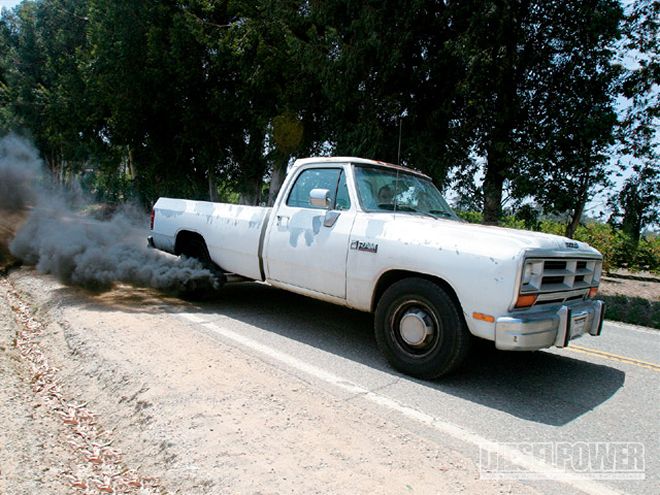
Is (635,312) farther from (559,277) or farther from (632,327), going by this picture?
(559,277)

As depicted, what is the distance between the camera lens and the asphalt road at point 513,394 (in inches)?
124

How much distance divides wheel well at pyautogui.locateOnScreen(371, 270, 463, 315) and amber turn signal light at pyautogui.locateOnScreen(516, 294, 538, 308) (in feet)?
1.65

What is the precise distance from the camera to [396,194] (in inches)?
213

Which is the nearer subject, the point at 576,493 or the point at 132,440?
the point at 576,493

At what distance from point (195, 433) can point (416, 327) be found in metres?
2.13

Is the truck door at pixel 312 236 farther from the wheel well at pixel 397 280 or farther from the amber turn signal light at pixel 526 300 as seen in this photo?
the amber turn signal light at pixel 526 300

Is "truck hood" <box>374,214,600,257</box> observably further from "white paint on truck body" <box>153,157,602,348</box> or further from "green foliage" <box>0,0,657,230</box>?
"green foliage" <box>0,0,657,230</box>

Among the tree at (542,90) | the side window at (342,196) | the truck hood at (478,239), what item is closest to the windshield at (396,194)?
the side window at (342,196)

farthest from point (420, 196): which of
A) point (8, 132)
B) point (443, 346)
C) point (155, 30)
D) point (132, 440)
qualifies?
point (8, 132)

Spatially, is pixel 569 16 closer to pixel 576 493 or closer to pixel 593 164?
pixel 593 164

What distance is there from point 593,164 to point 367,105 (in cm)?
493

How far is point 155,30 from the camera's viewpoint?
50.5 feet

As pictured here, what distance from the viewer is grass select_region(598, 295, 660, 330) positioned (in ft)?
25.3

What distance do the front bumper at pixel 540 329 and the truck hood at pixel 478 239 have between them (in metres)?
0.53
